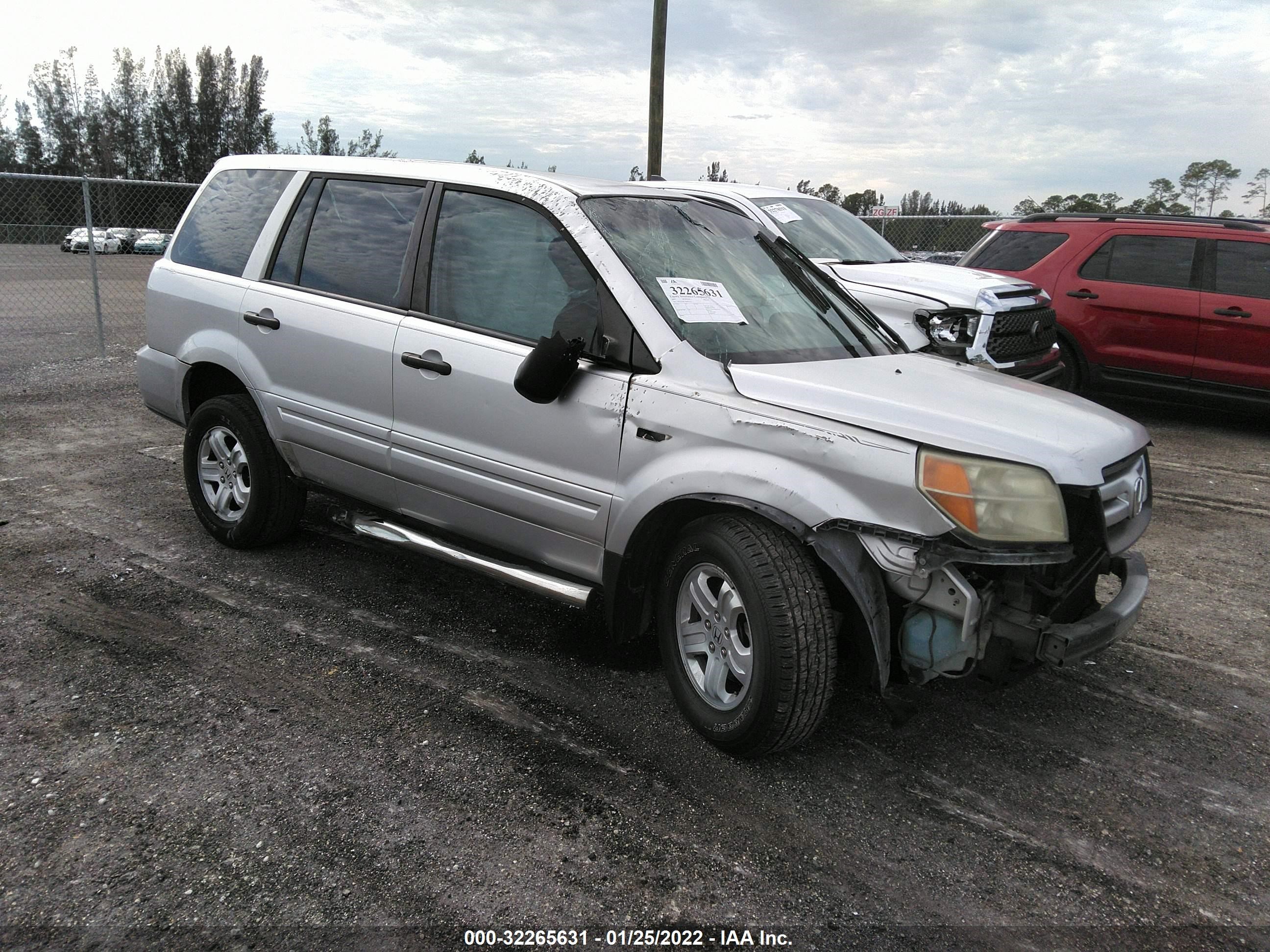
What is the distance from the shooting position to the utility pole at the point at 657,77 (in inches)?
520

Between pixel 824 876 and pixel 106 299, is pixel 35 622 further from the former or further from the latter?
pixel 106 299

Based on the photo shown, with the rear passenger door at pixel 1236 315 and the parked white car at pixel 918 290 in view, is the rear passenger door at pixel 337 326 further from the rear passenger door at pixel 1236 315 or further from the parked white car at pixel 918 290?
the rear passenger door at pixel 1236 315

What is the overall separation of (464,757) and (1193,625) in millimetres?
3443

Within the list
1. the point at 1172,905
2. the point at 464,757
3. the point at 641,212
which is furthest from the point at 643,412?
the point at 1172,905

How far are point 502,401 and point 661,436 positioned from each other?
0.70 m

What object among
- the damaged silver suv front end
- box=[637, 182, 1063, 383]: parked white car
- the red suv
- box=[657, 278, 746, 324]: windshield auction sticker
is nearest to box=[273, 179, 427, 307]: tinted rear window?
box=[657, 278, 746, 324]: windshield auction sticker

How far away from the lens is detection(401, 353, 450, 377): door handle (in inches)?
144

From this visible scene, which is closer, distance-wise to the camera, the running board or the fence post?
the running board

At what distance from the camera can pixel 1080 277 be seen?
28.9 feet

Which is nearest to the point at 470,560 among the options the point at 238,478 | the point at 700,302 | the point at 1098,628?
the point at 700,302

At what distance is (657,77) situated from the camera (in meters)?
13.3

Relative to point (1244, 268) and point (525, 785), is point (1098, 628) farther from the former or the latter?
point (1244, 268)

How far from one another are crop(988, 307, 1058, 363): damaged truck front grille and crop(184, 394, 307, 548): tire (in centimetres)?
512

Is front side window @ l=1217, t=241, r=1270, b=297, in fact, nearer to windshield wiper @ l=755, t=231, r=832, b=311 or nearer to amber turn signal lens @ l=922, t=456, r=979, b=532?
windshield wiper @ l=755, t=231, r=832, b=311
